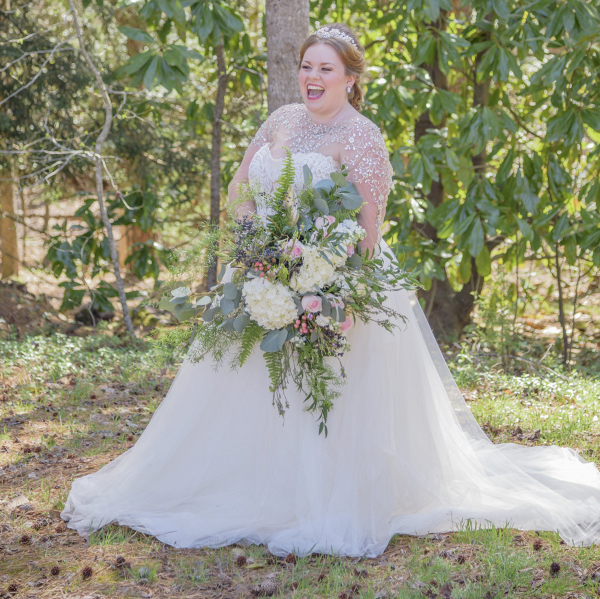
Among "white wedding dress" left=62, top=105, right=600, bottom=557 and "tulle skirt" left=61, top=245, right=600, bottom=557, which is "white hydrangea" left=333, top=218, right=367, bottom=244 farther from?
"tulle skirt" left=61, top=245, right=600, bottom=557

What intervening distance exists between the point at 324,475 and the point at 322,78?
5.32 ft

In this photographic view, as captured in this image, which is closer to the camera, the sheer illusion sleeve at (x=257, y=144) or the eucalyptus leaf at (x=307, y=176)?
the eucalyptus leaf at (x=307, y=176)

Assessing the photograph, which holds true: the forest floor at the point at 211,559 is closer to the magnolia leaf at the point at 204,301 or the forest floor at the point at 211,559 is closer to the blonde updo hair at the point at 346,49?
the magnolia leaf at the point at 204,301

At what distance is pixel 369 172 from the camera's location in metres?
2.59

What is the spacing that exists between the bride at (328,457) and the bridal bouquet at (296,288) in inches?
6.1

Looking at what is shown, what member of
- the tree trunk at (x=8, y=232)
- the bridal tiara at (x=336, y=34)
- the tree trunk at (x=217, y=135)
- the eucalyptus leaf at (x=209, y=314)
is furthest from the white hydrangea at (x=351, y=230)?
the tree trunk at (x=8, y=232)

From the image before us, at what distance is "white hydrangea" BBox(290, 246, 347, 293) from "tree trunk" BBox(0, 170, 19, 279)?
21.9ft

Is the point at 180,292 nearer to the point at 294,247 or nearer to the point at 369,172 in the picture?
the point at 294,247

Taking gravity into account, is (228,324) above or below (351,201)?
below

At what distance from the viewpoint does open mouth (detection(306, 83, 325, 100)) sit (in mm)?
2732

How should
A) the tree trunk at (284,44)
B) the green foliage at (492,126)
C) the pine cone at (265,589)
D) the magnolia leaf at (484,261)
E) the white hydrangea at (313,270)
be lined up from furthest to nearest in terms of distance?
the magnolia leaf at (484,261)
the green foliage at (492,126)
the tree trunk at (284,44)
the white hydrangea at (313,270)
the pine cone at (265,589)

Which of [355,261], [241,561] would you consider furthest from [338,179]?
[241,561]

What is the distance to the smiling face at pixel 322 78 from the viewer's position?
2.72 m

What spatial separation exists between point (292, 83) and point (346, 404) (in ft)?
8.30
